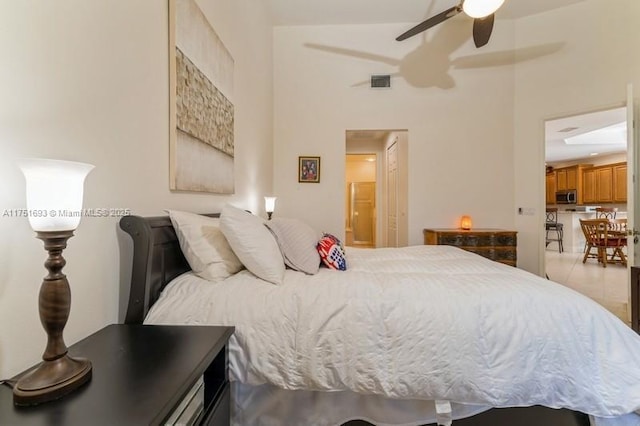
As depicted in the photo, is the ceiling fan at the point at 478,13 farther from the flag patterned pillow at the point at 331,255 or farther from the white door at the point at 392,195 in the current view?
the flag patterned pillow at the point at 331,255

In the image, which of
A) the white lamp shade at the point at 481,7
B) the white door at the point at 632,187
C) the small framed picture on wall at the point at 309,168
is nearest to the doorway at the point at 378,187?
the small framed picture on wall at the point at 309,168

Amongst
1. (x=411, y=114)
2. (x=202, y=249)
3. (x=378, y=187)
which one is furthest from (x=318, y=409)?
(x=378, y=187)

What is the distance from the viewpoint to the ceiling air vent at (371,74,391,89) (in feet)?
13.0

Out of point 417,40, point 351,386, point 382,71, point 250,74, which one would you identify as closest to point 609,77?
point 417,40

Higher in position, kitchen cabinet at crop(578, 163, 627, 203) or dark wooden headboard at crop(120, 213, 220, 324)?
kitchen cabinet at crop(578, 163, 627, 203)

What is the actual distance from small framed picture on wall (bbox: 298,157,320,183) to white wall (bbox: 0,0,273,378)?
2478 mm

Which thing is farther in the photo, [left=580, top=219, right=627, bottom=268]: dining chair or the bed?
[left=580, top=219, right=627, bottom=268]: dining chair

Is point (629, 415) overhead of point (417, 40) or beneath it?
beneath

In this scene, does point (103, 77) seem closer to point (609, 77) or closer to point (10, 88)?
point (10, 88)

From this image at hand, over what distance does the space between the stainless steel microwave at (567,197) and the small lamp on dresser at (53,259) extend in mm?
10638

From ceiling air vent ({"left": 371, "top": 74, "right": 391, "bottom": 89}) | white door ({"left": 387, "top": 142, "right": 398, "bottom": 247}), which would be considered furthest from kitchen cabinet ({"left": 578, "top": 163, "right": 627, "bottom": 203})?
ceiling air vent ({"left": 371, "top": 74, "right": 391, "bottom": 89})

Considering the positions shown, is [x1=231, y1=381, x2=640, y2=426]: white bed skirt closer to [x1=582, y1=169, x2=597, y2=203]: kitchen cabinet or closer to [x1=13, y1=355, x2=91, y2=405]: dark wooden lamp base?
[x1=13, y1=355, x2=91, y2=405]: dark wooden lamp base

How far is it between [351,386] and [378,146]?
17.7ft

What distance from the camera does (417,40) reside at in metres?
3.91
